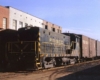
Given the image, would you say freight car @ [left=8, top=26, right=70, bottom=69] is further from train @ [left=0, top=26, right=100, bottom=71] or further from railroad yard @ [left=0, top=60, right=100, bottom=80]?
railroad yard @ [left=0, top=60, right=100, bottom=80]

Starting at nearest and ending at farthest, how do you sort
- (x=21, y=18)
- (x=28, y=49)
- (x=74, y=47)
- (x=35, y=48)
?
1. (x=35, y=48)
2. (x=28, y=49)
3. (x=74, y=47)
4. (x=21, y=18)

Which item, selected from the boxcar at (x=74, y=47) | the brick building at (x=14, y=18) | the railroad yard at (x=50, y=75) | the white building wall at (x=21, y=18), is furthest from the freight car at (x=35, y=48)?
the white building wall at (x=21, y=18)

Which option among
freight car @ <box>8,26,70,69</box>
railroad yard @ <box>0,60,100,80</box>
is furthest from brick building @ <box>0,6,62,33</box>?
railroad yard @ <box>0,60,100,80</box>

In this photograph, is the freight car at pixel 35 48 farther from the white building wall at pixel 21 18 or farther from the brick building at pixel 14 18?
the white building wall at pixel 21 18

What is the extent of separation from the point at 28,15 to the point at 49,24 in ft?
32.9

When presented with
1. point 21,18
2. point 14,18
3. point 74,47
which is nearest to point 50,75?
point 74,47

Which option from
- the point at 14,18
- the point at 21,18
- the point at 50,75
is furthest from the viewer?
the point at 21,18

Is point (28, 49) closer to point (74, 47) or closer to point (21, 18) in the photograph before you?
point (74, 47)

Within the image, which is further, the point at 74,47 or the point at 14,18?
the point at 14,18

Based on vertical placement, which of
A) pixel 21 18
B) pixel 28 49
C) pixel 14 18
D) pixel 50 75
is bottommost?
pixel 50 75

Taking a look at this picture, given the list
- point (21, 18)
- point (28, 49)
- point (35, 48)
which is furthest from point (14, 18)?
point (35, 48)

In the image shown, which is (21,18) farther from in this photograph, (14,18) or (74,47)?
(74,47)

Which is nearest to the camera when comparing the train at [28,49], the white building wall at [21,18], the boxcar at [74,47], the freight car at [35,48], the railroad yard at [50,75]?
Answer: the railroad yard at [50,75]

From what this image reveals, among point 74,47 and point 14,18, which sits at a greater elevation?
point 14,18
